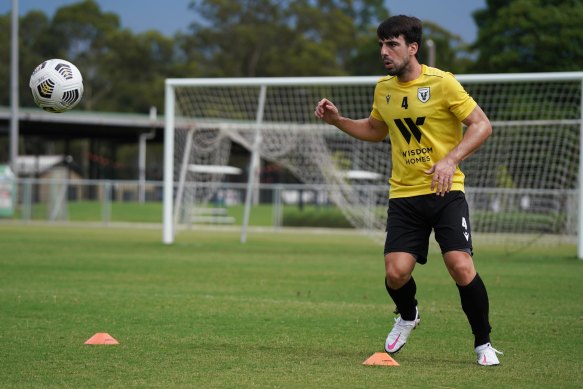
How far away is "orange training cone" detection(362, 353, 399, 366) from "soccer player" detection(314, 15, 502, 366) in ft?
1.17

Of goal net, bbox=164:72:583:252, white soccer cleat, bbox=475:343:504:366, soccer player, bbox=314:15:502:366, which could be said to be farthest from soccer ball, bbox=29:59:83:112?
goal net, bbox=164:72:583:252

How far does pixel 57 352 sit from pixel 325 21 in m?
75.1

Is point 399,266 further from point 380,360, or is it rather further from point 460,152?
point 460,152

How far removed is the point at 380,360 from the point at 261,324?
2.42 metres

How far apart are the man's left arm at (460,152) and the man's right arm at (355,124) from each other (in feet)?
2.84

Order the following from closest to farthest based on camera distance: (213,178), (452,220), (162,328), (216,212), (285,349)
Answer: (452,220) → (285,349) → (162,328) → (213,178) → (216,212)

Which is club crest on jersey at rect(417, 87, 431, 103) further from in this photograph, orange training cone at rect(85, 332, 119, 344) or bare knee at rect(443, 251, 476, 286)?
orange training cone at rect(85, 332, 119, 344)

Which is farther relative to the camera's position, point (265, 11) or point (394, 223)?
point (265, 11)

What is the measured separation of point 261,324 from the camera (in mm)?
9211

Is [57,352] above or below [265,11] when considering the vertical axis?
below

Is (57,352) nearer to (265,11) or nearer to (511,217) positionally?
(511,217)

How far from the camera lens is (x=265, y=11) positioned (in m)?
80.7

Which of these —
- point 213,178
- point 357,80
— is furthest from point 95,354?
point 213,178

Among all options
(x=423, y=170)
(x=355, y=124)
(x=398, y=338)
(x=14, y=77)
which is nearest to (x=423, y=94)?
(x=423, y=170)
